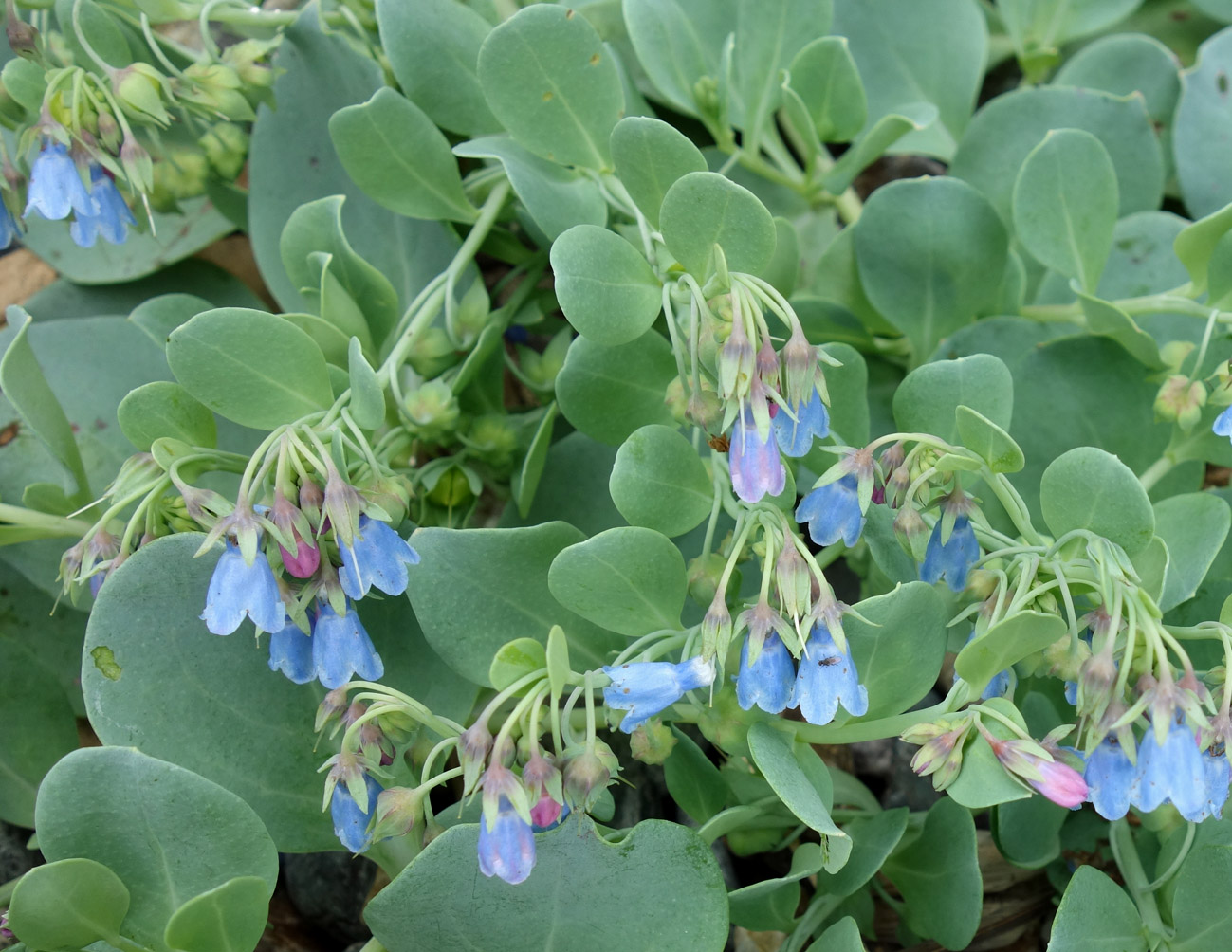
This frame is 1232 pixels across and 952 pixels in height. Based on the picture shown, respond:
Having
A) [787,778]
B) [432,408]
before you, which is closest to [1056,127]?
[432,408]

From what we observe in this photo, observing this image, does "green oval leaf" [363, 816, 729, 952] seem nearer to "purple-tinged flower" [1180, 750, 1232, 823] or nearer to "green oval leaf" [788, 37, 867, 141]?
"purple-tinged flower" [1180, 750, 1232, 823]

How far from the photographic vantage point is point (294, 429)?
1.00m

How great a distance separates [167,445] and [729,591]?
59 cm

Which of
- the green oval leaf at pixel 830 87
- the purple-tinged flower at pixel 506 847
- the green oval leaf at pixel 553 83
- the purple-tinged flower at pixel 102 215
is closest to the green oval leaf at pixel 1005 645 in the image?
the purple-tinged flower at pixel 506 847

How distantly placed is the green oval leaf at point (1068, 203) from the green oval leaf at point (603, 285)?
582mm

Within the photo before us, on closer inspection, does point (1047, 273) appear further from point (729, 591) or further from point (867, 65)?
point (729, 591)

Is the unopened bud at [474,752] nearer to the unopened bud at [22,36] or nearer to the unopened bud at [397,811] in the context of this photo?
the unopened bud at [397,811]

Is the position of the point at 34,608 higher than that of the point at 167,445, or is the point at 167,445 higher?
the point at 167,445

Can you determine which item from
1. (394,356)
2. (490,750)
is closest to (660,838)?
(490,750)

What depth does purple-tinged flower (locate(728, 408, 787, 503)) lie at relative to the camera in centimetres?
93

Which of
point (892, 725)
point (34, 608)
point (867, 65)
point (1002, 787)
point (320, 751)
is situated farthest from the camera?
point (867, 65)

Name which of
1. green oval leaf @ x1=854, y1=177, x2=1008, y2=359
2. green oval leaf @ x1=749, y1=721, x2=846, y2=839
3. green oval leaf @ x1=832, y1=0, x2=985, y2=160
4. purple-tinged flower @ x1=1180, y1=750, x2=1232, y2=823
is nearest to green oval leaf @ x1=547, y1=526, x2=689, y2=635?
green oval leaf @ x1=749, y1=721, x2=846, y2=839

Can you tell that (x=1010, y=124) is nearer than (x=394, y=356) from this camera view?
No

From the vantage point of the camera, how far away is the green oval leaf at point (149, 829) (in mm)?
991
